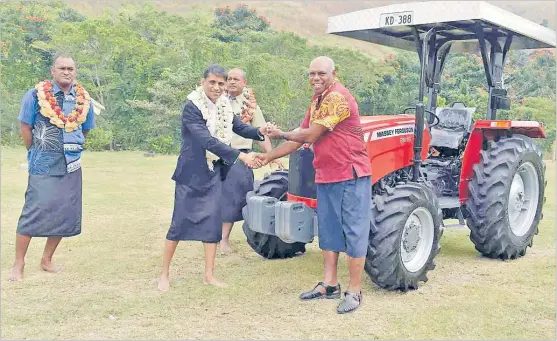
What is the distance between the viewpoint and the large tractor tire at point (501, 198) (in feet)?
19.0

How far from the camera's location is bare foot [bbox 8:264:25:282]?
5129mm

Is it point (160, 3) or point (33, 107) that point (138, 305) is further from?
point (160, 3)

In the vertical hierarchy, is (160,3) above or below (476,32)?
above

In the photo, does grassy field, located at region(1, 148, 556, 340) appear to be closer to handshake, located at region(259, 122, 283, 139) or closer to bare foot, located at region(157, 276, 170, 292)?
bare foot, located at region(157, 276, 170, 292)

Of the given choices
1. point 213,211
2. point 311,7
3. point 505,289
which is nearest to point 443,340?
point 505,289

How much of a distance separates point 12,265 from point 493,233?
4.29 meters

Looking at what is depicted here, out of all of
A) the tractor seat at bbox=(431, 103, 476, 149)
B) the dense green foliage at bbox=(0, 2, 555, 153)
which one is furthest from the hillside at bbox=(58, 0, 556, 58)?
the tractor seat at bbox=(431, 103, 476, 149)

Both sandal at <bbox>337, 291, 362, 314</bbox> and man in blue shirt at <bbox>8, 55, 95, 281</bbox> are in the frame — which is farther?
man in blue shirt at <bbox>8, 55, 95, 281</bbox>

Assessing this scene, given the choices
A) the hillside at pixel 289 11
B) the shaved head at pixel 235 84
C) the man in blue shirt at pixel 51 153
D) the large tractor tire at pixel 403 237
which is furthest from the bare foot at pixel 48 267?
the hillside at pixel 289 11

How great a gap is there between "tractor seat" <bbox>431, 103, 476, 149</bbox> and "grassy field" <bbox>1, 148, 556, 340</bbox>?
1.10m

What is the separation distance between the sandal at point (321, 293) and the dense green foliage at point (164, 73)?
14.6 metres

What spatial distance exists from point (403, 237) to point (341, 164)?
0.89m

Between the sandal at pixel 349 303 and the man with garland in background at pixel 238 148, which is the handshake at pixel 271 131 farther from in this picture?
the sandal at pixel 349 303

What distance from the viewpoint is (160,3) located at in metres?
41.3
